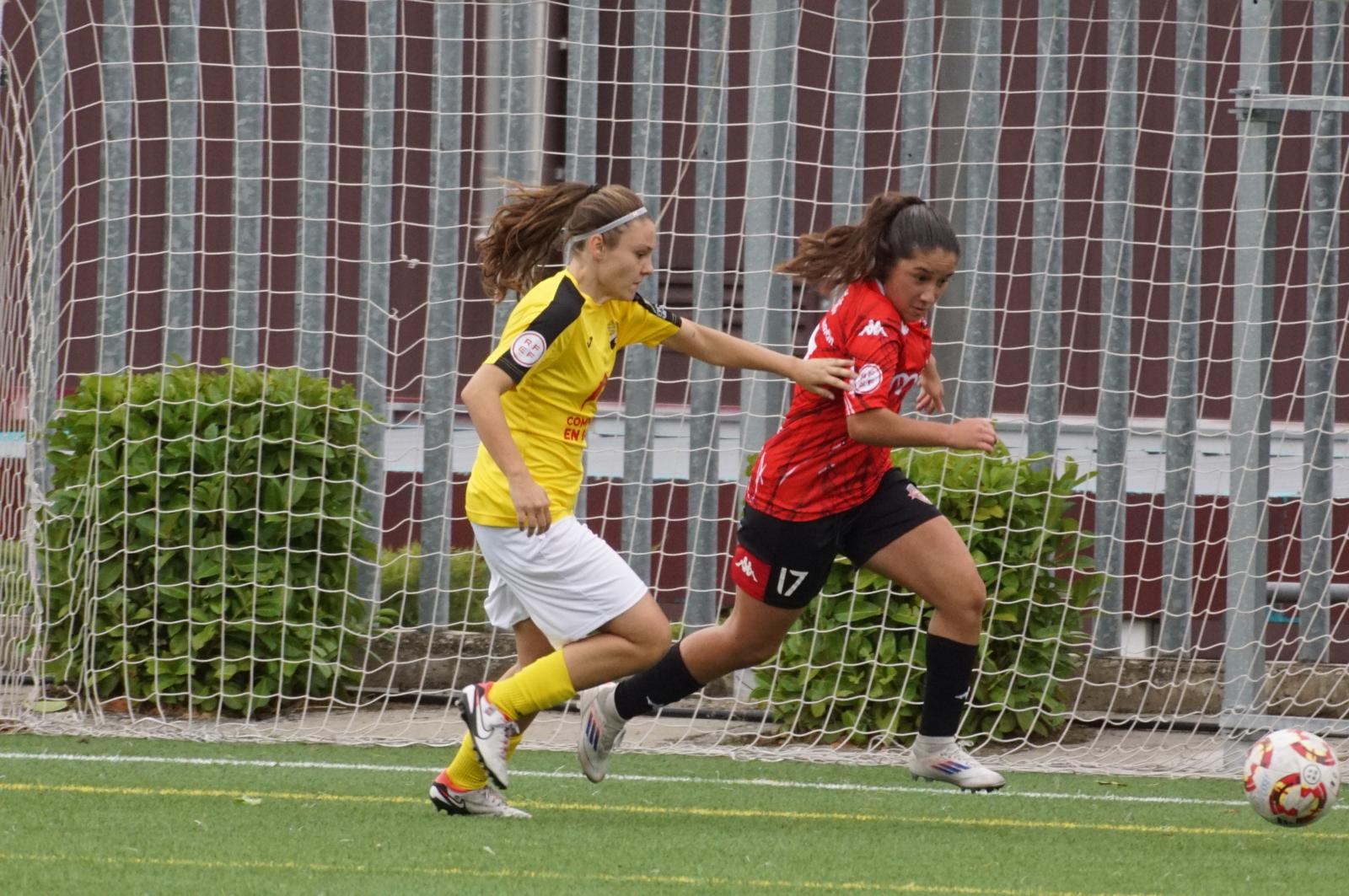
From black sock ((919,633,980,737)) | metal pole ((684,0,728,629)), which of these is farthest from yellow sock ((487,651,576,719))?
metal pole ((684,0,728,629))

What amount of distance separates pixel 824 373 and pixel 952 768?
3.85 feet

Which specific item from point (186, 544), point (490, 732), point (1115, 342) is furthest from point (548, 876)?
point (1115, 342)

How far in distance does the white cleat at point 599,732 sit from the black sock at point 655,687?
0.08 feet

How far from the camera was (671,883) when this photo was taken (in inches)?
165

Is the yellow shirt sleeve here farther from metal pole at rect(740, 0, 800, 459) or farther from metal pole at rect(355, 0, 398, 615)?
metal pole at rect(355, 0, 398, 615)

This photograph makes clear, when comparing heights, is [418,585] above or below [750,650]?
below

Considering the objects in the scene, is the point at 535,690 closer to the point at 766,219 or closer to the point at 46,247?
the point at 766,219

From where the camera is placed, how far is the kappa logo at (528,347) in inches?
189

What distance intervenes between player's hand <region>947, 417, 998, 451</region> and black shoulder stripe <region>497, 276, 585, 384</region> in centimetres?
99

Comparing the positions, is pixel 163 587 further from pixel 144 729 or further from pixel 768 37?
pixel 768 37

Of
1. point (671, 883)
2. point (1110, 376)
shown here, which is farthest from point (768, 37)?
point (671, 883)

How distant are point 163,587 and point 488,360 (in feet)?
9.45

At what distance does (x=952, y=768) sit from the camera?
5438 millimetres

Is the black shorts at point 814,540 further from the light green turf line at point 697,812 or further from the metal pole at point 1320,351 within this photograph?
the metal pole at point 1320,351
